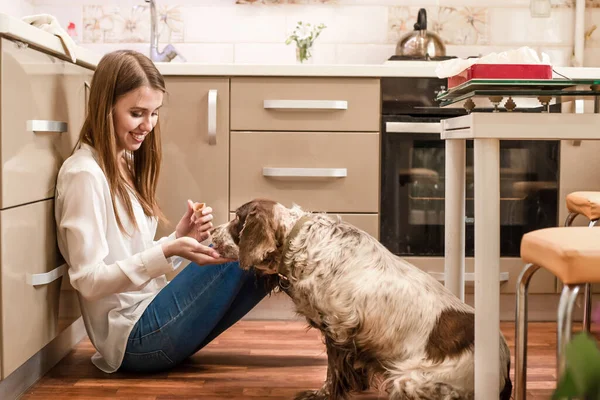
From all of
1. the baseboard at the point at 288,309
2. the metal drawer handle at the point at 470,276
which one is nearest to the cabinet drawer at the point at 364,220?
the metal drawer handle at the point at 470,276

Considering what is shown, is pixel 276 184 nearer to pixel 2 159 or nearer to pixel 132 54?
pixel 132 54

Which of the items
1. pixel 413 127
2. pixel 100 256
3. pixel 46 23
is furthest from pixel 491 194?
pixel 413 127

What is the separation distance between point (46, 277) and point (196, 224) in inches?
17.7

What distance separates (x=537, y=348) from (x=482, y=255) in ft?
4.04

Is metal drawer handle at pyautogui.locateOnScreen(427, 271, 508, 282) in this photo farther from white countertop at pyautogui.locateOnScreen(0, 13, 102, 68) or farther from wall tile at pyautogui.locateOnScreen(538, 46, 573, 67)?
white countertop at pyautogui.locateOnScreen(0, 13, 102, 68)

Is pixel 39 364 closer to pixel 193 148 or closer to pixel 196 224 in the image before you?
pixel 196 224

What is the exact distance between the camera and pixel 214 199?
2959 millimetres

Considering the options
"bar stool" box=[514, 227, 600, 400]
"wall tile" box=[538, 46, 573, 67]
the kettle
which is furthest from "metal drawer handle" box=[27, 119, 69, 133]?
"wall tile" box=[538, 46, 573, 67]

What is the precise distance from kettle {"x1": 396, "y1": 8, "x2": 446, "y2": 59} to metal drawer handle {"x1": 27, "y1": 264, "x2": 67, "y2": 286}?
78.6 inches

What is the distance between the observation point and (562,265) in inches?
47.9

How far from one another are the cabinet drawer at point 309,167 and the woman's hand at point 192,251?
102 centimetres

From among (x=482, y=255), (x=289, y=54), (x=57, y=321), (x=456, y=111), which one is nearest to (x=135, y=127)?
(x=57, y=321)

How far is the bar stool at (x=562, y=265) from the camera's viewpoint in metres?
1.17

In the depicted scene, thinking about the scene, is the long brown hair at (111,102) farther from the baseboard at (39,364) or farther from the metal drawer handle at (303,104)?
the metal drawer handle at (303,104)
